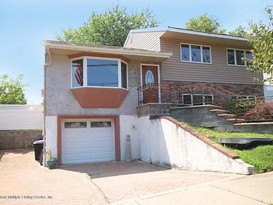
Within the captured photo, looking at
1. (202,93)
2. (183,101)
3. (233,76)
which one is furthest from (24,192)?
(233,76)

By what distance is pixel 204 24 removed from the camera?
35.0 metres

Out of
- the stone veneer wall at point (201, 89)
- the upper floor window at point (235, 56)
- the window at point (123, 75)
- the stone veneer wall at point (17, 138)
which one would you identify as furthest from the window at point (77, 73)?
the upper floor window at point (235, 56)

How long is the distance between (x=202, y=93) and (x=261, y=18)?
7649 millimetres

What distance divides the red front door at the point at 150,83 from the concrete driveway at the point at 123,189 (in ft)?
17.1

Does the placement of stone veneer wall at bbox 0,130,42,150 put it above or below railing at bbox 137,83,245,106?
below

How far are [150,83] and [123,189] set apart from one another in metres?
8.37

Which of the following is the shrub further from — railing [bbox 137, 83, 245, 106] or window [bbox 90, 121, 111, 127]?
window [bbox 90, 121, 111, 127]

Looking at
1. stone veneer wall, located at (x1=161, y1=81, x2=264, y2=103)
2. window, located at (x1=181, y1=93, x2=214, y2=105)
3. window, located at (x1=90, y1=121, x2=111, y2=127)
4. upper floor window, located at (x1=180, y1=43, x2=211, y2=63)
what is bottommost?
window, located at (x1=90, y1=121, x2=111, y2=127)

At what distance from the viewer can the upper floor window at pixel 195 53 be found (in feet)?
51.9

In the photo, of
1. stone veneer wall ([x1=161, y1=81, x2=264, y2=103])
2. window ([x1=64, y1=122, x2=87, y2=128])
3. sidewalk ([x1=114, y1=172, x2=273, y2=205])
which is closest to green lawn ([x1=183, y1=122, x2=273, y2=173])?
sidewalk ([x1=114, y1=172, x2=273, y2=205])

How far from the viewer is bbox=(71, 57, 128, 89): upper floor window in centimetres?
1283

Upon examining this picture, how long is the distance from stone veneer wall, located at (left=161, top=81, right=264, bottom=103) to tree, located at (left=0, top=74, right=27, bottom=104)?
90.4 ft

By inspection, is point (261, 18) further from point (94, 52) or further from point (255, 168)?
point (94, 52)

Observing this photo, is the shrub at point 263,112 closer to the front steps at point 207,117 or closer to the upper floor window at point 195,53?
the front steps at point 207,117
